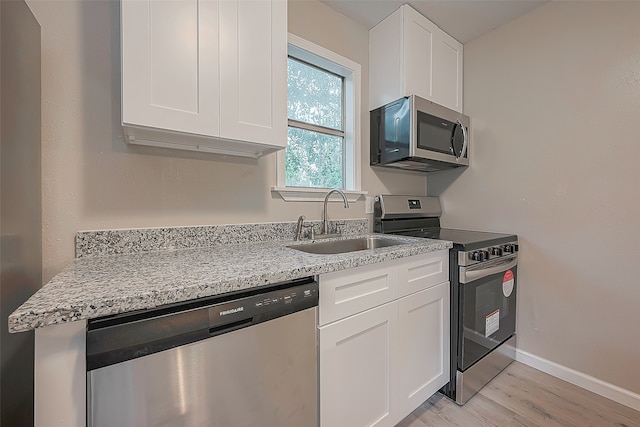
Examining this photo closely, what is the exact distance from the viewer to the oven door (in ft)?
5.14

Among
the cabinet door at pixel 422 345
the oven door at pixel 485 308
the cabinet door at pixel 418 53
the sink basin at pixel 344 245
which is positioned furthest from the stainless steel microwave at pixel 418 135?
the cabinet door at pixel 422 345

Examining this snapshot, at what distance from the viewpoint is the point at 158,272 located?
0.86 meters

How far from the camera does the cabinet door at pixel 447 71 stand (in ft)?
6.85

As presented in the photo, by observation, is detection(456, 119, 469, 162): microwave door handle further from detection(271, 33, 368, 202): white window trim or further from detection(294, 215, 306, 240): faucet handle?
detection(294, 215, 306, 240): faucet handle

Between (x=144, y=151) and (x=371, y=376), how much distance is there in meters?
1.47

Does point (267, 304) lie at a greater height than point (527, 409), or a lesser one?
greater

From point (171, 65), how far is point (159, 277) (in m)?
0.78

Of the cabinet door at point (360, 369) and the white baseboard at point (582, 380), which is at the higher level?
the cabinet door at point (360, 369)

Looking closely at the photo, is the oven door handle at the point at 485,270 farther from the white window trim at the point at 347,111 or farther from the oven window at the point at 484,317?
the white window trim at the point at 347,111

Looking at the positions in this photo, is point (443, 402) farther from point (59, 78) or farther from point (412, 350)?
point (59, 78)

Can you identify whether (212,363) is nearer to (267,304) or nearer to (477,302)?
(267,304)

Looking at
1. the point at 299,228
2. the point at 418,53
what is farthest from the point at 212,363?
the point at 418,53

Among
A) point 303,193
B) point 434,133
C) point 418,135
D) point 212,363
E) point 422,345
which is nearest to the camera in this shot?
point 212,363

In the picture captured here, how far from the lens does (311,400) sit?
0.98m
